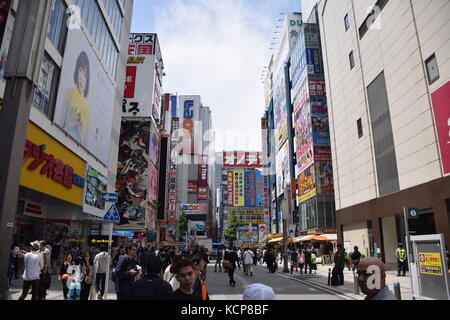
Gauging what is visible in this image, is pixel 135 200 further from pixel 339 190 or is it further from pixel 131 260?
pixel 131 260

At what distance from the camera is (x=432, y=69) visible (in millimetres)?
20125

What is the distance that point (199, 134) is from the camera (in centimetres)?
15212

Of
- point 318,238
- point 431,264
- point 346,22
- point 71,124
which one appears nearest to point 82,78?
point 71,124

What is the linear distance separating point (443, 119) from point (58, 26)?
72.5ft

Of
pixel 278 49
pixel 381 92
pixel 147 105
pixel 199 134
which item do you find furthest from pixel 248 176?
pixel 381 92

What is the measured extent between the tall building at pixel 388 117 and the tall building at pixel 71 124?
839 inches

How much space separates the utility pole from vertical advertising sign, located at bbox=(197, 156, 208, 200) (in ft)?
403

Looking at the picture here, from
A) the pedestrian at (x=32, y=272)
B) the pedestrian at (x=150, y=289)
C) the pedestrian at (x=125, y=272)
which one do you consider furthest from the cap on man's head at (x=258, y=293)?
the pedestrian at (x=32, y=272)

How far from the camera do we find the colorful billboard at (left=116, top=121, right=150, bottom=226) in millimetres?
48062

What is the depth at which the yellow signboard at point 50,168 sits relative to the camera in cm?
1562

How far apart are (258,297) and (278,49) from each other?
271 feet

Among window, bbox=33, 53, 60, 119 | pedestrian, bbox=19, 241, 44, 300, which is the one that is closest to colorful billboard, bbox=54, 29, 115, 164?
window, bbox=33, 53, 60, 119

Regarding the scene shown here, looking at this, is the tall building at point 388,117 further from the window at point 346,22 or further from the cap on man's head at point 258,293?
the cap on man's head at point 258,293

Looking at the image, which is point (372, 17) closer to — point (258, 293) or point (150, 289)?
point (150, 289)
